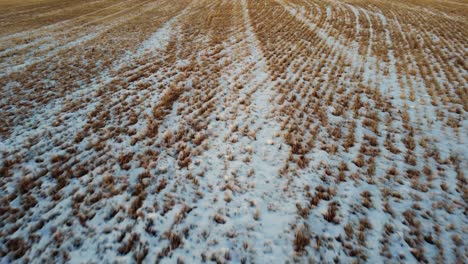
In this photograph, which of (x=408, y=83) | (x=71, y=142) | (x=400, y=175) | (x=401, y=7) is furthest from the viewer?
(x=401, y=7)

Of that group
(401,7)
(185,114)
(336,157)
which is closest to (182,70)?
(185,114)

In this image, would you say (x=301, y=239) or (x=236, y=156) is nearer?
(x=301, y=239)

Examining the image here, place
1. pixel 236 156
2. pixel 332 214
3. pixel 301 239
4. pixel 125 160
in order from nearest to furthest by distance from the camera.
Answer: pixel 301 239 → pixel 332 214 → pixel 125 160 → pixel 236 156

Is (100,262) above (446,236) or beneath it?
beneath

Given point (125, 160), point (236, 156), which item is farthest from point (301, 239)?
point (125, 160)

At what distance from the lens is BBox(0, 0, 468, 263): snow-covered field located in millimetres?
4473

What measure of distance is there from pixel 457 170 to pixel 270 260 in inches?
208

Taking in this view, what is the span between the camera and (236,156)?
670 centimetres

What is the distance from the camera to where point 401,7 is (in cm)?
2984

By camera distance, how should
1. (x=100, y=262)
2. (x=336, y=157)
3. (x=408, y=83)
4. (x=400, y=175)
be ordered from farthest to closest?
1. (x=408, y=83)
2. (x=336, y=157)
3. (x=400, y=175)
4. (x=100, y=262)

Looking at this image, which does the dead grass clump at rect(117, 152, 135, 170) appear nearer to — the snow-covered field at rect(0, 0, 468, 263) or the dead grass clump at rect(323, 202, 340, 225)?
the snow-covered field at rect(0, 0, 468, 263)

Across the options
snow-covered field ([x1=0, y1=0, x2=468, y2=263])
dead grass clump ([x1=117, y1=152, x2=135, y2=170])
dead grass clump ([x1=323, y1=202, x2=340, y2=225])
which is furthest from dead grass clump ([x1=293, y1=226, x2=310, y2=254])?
dead grass clump ([x1=117, y1=152, x2=135, y2=170])

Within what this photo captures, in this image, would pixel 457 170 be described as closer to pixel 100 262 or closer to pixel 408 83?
pixel 408 83

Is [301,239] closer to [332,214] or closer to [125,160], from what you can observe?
[332,214]
